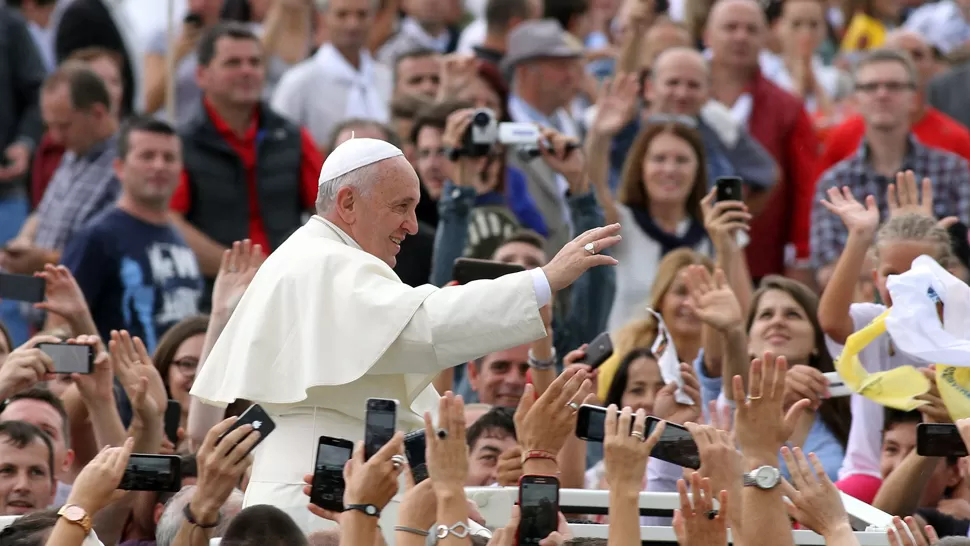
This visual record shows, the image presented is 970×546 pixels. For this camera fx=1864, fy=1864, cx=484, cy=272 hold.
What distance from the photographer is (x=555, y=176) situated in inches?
392

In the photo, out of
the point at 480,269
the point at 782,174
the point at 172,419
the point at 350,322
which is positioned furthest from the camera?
the point at 782,174

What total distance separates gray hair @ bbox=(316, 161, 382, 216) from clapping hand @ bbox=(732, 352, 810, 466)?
1.31 metres

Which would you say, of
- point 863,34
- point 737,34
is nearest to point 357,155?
point 737,34

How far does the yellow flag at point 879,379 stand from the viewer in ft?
22.1

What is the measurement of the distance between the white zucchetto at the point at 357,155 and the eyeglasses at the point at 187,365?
6.42 feet

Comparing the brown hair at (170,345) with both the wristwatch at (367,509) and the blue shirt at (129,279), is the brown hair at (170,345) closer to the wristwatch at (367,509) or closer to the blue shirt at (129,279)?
the blue shirt at (129,279)

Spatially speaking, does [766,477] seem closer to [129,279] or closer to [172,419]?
[172,419]

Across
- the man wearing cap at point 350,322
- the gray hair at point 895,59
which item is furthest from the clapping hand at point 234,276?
the gray hair at point 895,59

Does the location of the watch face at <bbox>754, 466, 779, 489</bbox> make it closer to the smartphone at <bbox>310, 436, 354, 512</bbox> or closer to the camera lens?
the smartphone at <bbox>310, 436, 354, 512</bbox>

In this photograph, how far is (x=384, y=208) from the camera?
591cm

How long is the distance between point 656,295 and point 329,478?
3.69 meters

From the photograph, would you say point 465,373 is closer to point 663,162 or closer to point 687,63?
point 663,162

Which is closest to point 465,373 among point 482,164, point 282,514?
point 482,164

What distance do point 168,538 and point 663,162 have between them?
427cm
